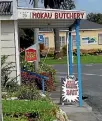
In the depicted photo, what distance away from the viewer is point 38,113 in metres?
9.03

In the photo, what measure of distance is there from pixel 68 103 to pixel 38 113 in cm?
454

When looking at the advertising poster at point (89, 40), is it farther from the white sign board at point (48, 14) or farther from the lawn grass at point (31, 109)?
the lawn grass at point (31, 109)

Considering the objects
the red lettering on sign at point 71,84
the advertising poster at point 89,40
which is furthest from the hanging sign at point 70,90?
the advertising poster at point 89,40

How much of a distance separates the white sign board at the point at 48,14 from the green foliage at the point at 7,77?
1.64 meters

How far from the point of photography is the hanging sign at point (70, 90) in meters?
13.1

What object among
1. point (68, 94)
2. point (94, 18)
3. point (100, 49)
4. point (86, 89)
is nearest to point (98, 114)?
point (68, 94)

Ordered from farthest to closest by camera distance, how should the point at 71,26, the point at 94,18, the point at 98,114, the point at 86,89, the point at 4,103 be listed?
the point at 94,18 < the point at 86,89 < the point at 71,26 < the point at 98,114 < the point at 4,103

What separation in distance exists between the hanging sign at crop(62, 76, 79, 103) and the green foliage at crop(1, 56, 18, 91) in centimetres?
145

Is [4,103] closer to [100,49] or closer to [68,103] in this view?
[68,103]

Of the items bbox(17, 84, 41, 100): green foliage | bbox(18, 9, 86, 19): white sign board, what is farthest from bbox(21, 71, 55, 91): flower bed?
bbox(17, 84, 41, 100): green foliage

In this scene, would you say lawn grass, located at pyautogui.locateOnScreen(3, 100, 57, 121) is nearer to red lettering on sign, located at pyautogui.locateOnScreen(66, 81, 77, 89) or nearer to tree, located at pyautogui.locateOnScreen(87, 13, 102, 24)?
red lettering on sign, located at pyautogui.locateOnScreen(66, 81, 77, 89)

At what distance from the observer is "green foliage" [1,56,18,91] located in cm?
1279

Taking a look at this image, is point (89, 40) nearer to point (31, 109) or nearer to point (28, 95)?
point (28, 95)

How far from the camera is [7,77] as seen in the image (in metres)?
13.2
